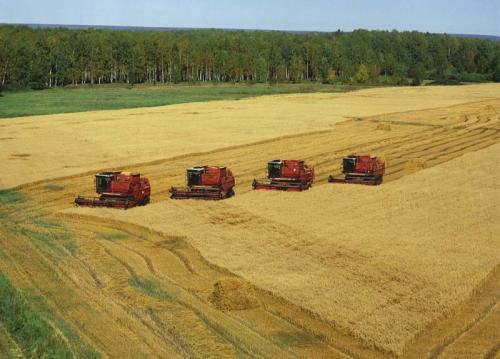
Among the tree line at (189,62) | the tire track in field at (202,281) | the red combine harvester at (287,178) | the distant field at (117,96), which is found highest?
the tree line at (189,62)

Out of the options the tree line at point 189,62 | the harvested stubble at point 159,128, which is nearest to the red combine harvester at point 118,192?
the harvested stubble at point 159,128

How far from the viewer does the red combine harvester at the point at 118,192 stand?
35.3 m

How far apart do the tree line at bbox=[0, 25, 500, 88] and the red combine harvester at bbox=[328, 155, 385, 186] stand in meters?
102

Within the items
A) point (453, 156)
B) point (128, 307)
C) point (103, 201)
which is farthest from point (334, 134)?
point (128, 307)

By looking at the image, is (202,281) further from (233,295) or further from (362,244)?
(362,244)

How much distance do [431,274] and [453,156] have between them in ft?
100

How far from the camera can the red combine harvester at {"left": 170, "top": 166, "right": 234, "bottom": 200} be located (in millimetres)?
37156

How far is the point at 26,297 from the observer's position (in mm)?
22438

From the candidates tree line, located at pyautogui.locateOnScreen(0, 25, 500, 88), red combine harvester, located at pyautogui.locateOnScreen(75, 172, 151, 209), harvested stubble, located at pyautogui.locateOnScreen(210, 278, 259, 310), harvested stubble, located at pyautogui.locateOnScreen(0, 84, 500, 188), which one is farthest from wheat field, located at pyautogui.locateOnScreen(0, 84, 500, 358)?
tree line, located at pyautogui.locateOnScreen(0, 25, 500, 88)

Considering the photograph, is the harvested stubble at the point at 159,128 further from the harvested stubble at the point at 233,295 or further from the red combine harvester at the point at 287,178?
the harvested stubble at the point at 233,295

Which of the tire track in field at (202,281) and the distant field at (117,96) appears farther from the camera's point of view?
the distant field at (117,96)

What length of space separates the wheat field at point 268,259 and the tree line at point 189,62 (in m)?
87.9

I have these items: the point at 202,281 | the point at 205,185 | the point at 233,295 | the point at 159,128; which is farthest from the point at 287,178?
the point at 159,128

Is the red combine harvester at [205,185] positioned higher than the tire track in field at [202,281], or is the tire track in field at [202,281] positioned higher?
the red combine harvester at [205,185]
